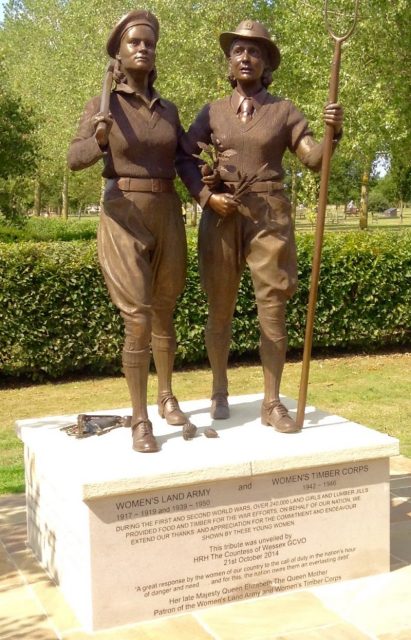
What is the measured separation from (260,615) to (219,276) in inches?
74.2

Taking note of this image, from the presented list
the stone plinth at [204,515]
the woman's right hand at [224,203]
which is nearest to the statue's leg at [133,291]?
the stone plinth at [204,515]

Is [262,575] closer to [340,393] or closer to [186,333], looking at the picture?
[340,393]

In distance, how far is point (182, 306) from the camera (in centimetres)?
1047

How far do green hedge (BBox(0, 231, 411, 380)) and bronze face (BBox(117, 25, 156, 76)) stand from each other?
18.2 ft

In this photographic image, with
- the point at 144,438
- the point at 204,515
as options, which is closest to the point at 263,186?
the point at 144,438

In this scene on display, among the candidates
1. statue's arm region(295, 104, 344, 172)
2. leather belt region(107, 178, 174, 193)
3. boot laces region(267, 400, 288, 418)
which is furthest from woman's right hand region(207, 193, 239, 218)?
boot laces region(267, 400, 288, 418)

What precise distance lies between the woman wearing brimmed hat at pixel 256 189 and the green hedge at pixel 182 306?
17.3 ft

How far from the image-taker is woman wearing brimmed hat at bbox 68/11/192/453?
4.53 metres

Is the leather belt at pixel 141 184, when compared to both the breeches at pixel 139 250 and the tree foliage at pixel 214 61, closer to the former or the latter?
the breeches at pixel 139 250

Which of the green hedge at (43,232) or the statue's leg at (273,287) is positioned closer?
the statue's leg at (273,287)

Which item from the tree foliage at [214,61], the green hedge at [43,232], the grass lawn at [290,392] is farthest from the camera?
the green hedge at [43,232]

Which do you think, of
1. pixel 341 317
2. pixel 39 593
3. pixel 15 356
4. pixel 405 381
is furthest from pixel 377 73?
pixel 39 593

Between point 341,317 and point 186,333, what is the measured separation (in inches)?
86.8

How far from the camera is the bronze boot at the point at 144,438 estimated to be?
4402 millimetres
